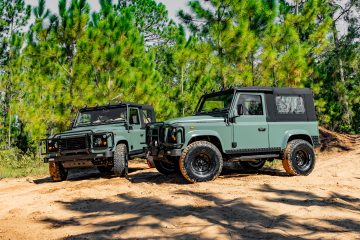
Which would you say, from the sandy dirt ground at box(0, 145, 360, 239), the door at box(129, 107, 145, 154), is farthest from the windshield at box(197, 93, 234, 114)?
the door at box(129, 107, 145, 154)

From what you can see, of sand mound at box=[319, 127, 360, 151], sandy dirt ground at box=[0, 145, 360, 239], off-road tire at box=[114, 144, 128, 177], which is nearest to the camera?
sandy dirt ground at box=[0, 145, 360, 239]

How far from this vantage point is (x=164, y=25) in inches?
1231

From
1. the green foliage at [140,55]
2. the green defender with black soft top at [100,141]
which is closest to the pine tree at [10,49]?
the green foliage at [140,55]

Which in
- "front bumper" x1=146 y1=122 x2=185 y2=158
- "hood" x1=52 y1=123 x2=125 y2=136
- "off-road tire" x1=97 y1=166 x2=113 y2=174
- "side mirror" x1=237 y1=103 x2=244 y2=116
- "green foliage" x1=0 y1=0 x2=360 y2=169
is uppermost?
"green foliage" x1=0 y1=0 x2=360 y2=169

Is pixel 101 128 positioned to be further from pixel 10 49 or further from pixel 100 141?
pixel 10 49

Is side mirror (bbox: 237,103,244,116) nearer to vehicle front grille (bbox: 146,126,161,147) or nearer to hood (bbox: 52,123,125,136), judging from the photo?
vehicle front grille (bbox: 146,126,161,147)

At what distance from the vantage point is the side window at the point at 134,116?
9.81 meters

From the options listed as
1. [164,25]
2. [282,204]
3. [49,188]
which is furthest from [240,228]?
[164,25]

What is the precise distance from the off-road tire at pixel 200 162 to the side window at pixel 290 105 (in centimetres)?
185

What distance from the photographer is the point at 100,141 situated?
8.62 meters

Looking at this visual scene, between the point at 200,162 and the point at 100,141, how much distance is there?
8.07ft

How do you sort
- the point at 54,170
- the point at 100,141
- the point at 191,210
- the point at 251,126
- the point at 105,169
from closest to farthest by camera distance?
the point at 191,210, the point at 251,126, the point at 100,141, the point at 54,170, the point at 105,169

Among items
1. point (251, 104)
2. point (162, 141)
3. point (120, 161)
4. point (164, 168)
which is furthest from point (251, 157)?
point (120, 161)

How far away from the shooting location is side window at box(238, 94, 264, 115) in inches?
312
